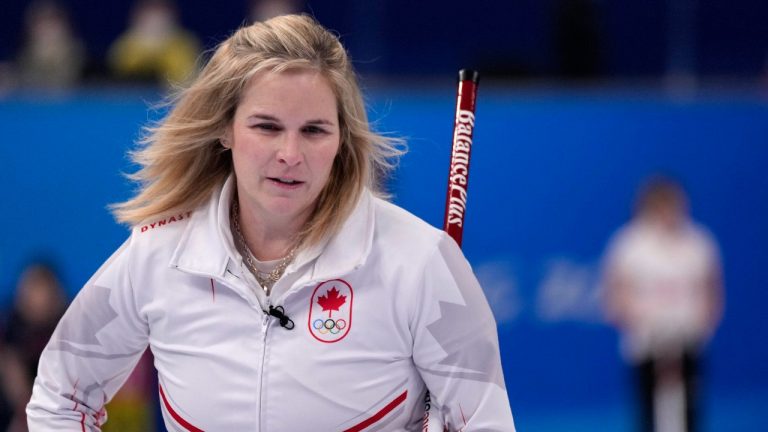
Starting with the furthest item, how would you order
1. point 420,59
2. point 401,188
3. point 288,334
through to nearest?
point 420,59, point 401,188, point 288,334

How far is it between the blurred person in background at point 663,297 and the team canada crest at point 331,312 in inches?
190

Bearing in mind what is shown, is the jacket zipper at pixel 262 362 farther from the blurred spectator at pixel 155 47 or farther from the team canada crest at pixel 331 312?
the blurred spectator at pixel 155 47

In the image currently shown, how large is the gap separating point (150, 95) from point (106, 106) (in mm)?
254

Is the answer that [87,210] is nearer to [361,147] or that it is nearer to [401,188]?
[401,188]

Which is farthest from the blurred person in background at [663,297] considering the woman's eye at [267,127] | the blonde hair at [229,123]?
the woman's eye at [267,127]

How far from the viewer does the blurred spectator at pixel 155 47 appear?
25.1 feet

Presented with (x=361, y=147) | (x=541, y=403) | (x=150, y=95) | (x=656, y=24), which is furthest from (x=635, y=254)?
(x=361, y=147)

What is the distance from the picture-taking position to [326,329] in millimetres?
2648

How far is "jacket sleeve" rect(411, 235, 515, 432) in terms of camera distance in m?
2.61

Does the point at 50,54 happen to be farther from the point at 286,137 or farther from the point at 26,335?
the point at 286,137

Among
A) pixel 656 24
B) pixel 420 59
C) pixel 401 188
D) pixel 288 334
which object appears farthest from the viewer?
pixel 420 59

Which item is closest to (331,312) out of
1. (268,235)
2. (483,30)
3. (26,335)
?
(268,235)

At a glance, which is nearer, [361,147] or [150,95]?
[361,147]

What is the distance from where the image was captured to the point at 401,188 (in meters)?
6.99
